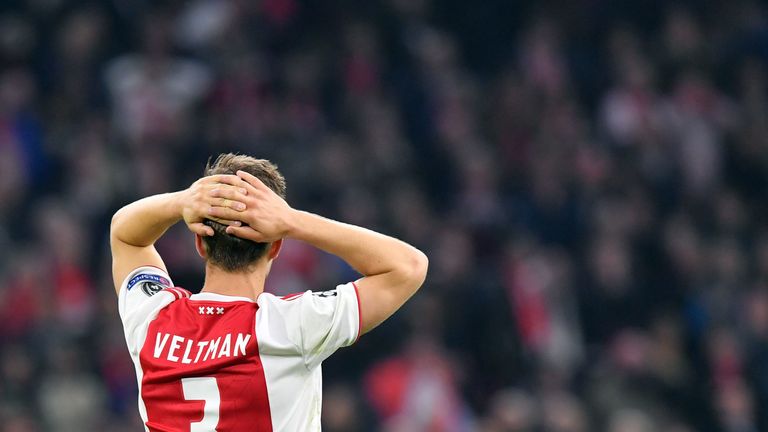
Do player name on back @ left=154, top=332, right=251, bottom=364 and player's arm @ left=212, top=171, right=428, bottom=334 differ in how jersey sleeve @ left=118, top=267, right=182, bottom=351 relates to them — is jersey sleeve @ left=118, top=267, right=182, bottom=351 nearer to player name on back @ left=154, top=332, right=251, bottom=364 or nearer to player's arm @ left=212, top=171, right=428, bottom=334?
player name on back @ left=154, top=332, right=251, bottom=364

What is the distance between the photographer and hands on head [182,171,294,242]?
3418 mm

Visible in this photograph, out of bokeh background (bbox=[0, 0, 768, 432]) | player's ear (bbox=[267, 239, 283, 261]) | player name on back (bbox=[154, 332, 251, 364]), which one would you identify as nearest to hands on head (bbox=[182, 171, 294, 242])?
player's ear (bbox=[267, 239, 283, 261])

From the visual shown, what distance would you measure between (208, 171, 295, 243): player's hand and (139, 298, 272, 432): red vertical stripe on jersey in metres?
0.21

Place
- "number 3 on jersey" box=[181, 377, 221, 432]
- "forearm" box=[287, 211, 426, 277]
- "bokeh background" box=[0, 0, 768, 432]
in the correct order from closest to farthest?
1. "number 3 on jersey" box=[181, 377, 221, 432]
2. "forearm" box=[287, 211, 426, 277]
3. "bokeh background" box=[0, 0, 768, 432]

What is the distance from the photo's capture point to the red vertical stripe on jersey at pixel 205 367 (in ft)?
11.2

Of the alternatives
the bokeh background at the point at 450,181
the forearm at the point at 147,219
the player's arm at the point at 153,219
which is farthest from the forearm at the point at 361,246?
the bokeh background at the point at 450,181

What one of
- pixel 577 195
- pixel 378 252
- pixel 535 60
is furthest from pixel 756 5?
pixel 378 252

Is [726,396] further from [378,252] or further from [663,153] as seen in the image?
[378,252]

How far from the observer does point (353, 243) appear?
354 cm

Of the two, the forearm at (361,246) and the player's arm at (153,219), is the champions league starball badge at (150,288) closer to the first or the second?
the player's arm at (153,219)

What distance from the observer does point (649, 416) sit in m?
9.53

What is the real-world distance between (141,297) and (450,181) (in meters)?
7.93

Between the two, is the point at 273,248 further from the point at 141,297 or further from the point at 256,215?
the point at 141,297

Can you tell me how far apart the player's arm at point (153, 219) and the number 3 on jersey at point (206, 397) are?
39 centimetres
